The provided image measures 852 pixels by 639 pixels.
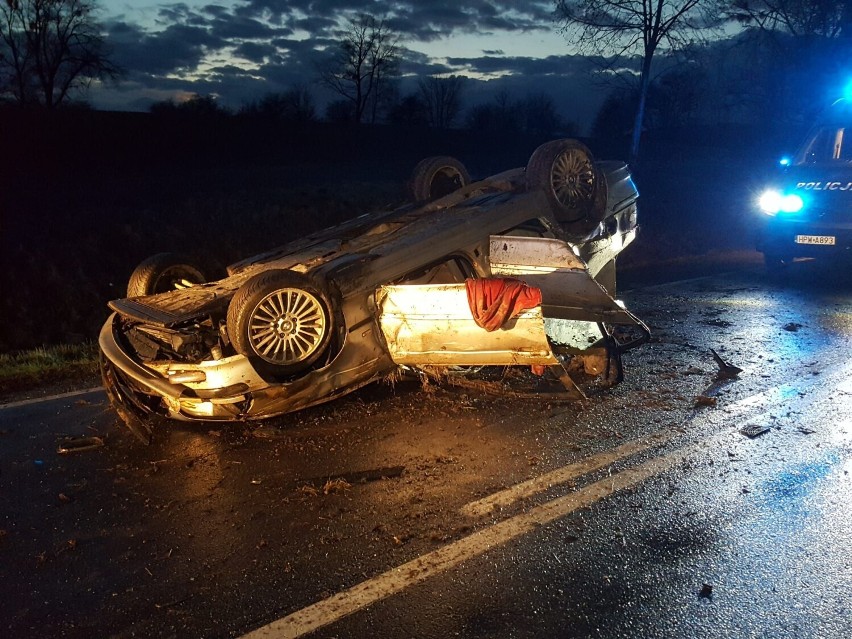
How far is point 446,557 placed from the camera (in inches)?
120

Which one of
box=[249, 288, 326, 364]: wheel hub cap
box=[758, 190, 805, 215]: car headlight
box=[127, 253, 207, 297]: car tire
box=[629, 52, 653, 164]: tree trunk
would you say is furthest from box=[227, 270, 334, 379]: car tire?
box=[629, 52, 653, 164]: tree trunk

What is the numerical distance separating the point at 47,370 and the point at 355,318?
3.28 meters

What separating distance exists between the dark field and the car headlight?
2.23 m

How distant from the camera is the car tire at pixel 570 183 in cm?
558

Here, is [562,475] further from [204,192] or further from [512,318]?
[204,192]

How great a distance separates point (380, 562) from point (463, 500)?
67 centimetres

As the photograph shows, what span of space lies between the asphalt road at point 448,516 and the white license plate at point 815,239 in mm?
3910

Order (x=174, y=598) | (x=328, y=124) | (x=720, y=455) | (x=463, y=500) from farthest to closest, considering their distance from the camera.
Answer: (x=328, y=124), (x=720, y=455), (x=463, y=500), (x=174, y=598)

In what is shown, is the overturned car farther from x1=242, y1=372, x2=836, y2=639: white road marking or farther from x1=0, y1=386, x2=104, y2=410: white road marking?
x1=0, y1=386, x2=104, y2=410: white road marking

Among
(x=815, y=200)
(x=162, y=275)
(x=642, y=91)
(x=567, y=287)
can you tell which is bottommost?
(x=567, y=287)

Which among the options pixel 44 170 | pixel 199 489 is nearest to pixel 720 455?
pixel 199 489

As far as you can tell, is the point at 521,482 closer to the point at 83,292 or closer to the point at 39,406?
the point at 39,406

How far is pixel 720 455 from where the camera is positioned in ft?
13.2

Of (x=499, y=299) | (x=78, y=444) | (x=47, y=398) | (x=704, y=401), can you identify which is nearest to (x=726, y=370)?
(x=704, y=401)
